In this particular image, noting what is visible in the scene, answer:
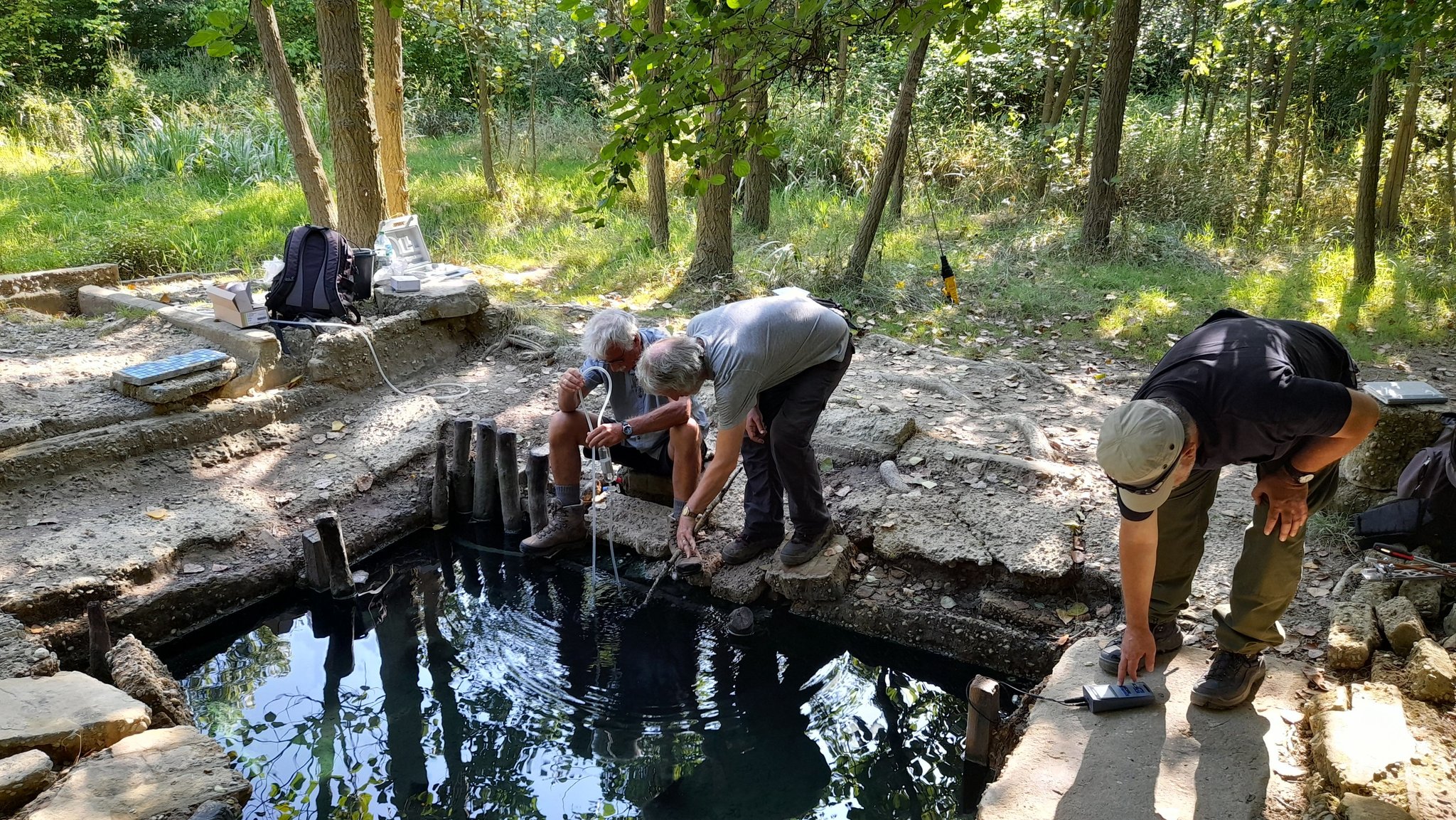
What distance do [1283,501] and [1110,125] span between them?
684 centimetres

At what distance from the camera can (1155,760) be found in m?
2.79

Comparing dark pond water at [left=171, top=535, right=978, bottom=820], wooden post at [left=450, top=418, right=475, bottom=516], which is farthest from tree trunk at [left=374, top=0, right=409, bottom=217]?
dark pond water at [left=171, top=535, right=978, bottom=820]

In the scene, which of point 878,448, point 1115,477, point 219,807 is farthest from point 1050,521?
point 219,807

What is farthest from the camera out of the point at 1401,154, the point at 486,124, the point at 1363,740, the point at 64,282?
the point at 486,124

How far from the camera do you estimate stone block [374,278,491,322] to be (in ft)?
21.6

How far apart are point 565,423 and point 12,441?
9.22 feet

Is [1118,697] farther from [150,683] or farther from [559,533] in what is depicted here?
[150,683]

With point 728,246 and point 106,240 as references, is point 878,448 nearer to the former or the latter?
point 728,246

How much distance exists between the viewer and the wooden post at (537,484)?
484cm

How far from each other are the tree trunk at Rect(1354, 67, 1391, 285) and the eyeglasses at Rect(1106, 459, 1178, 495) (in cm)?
604

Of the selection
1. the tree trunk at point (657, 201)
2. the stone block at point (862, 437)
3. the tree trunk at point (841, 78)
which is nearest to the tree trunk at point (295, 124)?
the tree trunk at point (657, 201)

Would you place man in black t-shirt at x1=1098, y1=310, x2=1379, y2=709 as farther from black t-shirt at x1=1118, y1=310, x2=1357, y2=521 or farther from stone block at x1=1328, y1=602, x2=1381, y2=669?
stone block at x1=1328, y1=602, x2=1381, y2=669

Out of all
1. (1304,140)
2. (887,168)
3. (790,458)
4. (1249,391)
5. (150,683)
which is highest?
(1304,140)

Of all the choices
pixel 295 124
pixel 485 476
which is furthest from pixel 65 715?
pixel 295 124
